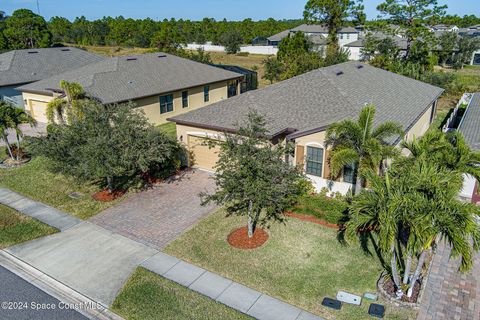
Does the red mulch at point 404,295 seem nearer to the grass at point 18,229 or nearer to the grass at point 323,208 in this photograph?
the grass at point 323,208

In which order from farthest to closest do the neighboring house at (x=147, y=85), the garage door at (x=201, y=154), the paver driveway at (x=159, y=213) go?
1. the neighboring house at (x=147, y=85)
2. the garage door at (x=201, y=154)
3. the paver driveway at (x=159, y=213)

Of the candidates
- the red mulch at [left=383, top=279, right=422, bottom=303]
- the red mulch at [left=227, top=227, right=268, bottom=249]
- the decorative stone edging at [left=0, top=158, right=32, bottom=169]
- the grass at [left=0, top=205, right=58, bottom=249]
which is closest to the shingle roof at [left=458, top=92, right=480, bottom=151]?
the red mulch at [left=383, top=279, right=422, bottom=303]

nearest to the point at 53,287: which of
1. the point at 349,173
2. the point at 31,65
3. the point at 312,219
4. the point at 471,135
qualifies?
the point at 312,219

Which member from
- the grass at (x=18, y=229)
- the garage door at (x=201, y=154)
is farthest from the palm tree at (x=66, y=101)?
the grass at (x=18, y=229)

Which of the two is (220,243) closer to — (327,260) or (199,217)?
(199,217)

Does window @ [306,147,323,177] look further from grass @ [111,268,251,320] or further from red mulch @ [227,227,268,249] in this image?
grass @ [111,268,251,320]

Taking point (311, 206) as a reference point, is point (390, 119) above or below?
above

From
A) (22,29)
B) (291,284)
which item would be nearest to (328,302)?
(291,284)
